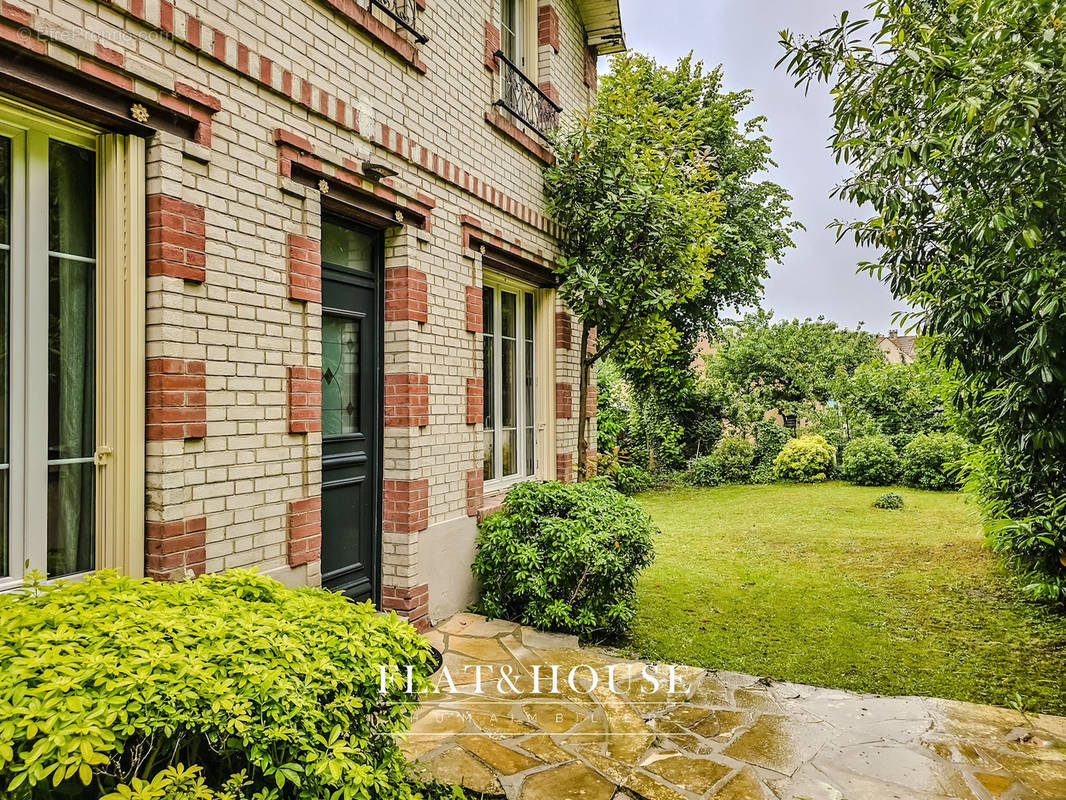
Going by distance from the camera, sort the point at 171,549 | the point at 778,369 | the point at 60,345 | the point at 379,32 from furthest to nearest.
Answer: the point at 778,369
the point at 379,32
the point at 171,549
the point at 60,345

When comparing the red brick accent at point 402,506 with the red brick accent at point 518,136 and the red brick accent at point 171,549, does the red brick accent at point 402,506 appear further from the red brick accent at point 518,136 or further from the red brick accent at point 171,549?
the red brick accent at point 518,136

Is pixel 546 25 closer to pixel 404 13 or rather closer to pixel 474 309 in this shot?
pixel 404 13

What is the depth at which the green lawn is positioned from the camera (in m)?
4.75

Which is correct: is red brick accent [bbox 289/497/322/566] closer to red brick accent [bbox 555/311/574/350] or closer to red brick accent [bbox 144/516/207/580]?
red brick accent [bbox 144/516/207/580]

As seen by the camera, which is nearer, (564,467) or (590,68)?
(564,467)

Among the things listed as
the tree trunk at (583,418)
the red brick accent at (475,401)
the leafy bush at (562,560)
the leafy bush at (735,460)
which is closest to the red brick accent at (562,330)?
the tree trunk at (583,418)

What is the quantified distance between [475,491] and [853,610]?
12.8 feet

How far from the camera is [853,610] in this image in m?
6.39

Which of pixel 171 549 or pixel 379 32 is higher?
pixel 379 32

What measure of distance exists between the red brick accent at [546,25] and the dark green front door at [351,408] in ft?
12.3

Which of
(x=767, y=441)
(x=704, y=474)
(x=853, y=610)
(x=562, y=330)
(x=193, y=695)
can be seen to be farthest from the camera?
(x=767, y=441)

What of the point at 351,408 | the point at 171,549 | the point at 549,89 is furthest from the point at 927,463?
the point at 171,549

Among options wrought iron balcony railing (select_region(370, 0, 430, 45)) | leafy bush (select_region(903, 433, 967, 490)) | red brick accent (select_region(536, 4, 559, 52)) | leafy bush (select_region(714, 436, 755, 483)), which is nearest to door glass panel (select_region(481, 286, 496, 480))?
wrought iron balcony railing (select_region(370, 0, 430, 45))

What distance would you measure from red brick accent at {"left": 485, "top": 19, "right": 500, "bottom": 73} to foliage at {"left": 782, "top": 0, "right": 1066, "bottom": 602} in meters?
2.75
